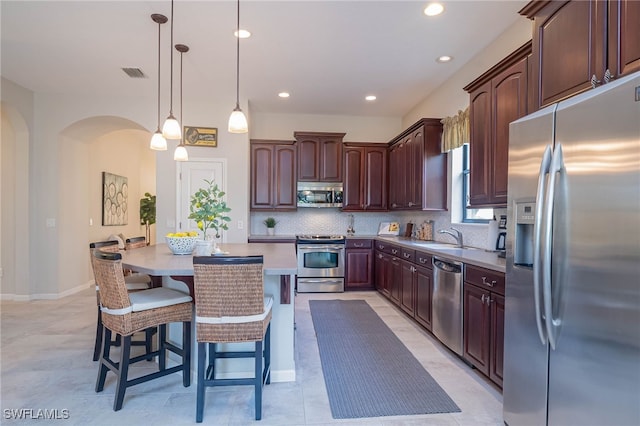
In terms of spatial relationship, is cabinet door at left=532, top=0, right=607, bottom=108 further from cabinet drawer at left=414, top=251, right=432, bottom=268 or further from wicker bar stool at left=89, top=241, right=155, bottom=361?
wicker bar stool at left=89, top=241, right=155, bottom=361

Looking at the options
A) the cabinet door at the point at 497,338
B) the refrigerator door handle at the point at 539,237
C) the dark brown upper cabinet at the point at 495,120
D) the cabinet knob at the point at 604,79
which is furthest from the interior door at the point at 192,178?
the cabinet knob at the point at 604,79

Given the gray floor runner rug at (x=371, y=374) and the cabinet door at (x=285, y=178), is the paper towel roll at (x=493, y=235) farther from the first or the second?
the cabinet door at (x=285, y=178)

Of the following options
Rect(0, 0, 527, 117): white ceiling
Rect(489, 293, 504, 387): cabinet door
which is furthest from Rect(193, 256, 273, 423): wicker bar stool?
Rect(0, 0, 527, 117): white ceiling

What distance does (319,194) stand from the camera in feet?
18.8

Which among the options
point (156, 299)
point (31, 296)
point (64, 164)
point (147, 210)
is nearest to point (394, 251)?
point (156, 299)

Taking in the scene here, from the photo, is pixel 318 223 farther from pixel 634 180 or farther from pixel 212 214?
pixel 634 180

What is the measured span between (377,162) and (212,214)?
378 centimetres

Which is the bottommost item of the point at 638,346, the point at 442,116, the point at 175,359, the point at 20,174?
the point at 175,359

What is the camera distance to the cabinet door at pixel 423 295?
11.3 feet

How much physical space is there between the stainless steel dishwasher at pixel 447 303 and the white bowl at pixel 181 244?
223cm

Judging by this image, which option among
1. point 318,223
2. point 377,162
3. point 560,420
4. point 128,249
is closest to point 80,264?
point 128,249

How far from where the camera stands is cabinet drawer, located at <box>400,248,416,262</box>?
12.8ft

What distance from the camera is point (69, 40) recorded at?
132 inches

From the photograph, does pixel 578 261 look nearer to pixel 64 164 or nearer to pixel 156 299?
pixel 156 299
